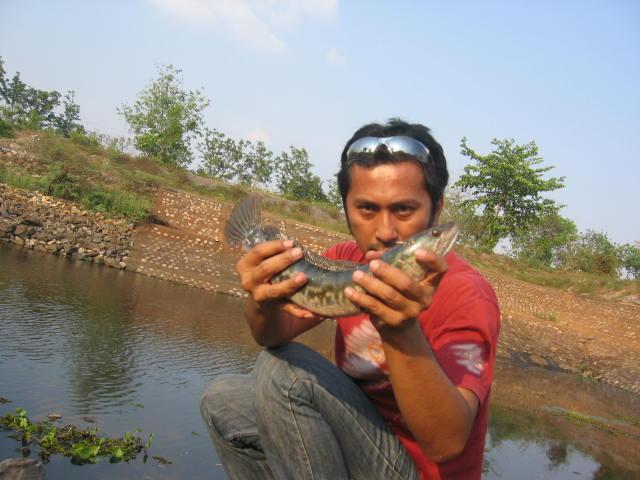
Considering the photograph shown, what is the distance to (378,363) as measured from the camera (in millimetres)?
2432

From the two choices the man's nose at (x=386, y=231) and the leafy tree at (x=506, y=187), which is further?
the leafy tree at (x=506, y=187)

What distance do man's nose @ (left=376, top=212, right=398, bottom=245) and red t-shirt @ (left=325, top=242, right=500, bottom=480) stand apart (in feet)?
0.83

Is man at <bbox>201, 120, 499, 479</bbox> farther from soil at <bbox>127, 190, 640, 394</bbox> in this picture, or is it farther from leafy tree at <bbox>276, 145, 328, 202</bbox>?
leafy tree at <bbox>276, 145, 328, 202</bbox>

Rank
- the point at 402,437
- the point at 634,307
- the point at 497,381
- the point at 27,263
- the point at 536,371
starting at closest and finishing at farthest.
→ the point at 402,437 < the point at 27,263 < the point at 497,381 < the point at 536,371 < the point at 634,307

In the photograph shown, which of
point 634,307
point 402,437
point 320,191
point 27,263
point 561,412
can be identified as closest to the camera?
point 402,437

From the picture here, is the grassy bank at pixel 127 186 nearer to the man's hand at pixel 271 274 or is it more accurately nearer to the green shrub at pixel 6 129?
the green shrub at pixel 6 129

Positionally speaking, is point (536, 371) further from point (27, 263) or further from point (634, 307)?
point (27, 263)

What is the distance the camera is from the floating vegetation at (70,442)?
3812 mm

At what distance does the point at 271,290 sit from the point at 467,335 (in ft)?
2.50

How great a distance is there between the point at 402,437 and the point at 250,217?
1.22m

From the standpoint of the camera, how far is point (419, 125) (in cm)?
273

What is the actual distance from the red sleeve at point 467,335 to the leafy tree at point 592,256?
31.5 m

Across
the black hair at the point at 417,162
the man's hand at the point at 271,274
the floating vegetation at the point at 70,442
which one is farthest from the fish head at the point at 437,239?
the floating vegetation at the point at 70,442

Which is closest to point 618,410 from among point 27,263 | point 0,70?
point 27,263
